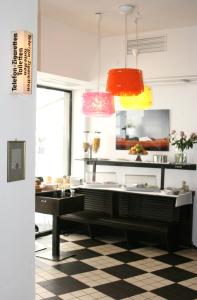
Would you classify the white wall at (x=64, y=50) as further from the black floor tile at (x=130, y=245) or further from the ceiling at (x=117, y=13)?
the black floor tile at (x=130, y=245)

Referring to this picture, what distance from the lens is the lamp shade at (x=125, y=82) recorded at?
412 cm

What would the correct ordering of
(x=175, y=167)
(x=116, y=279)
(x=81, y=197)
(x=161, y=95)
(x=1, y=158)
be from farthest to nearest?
(x=161, y=95), (x=175, y=167), (x=81, y=197), (x=116, y=279), (x=1, y=158)

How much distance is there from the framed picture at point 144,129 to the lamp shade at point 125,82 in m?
1.83

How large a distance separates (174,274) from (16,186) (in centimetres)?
280

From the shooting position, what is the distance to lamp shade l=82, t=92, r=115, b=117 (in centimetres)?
501

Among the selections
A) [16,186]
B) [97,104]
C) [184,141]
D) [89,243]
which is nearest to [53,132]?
[97,104]

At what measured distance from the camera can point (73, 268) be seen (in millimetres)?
4574

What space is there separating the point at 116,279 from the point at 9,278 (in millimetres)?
2222

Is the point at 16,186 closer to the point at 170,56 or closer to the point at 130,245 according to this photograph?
the point at 130,245

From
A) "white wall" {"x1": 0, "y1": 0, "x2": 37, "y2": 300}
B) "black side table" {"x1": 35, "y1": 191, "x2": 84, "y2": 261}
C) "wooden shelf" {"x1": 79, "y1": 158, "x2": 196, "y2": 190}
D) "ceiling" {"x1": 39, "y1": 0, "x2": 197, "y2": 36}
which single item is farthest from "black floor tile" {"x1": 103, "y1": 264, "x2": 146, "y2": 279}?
"ceiling" {"x1": 39, "y1": 0, "x2": 197, "y2": 36}

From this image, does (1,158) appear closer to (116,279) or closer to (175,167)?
(116,279)

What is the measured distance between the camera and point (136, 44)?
5922 millimetres

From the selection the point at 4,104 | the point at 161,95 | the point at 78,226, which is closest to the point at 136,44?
the point at 161,95

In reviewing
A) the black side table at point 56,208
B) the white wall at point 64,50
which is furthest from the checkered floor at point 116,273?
the white wall at point 64,50
